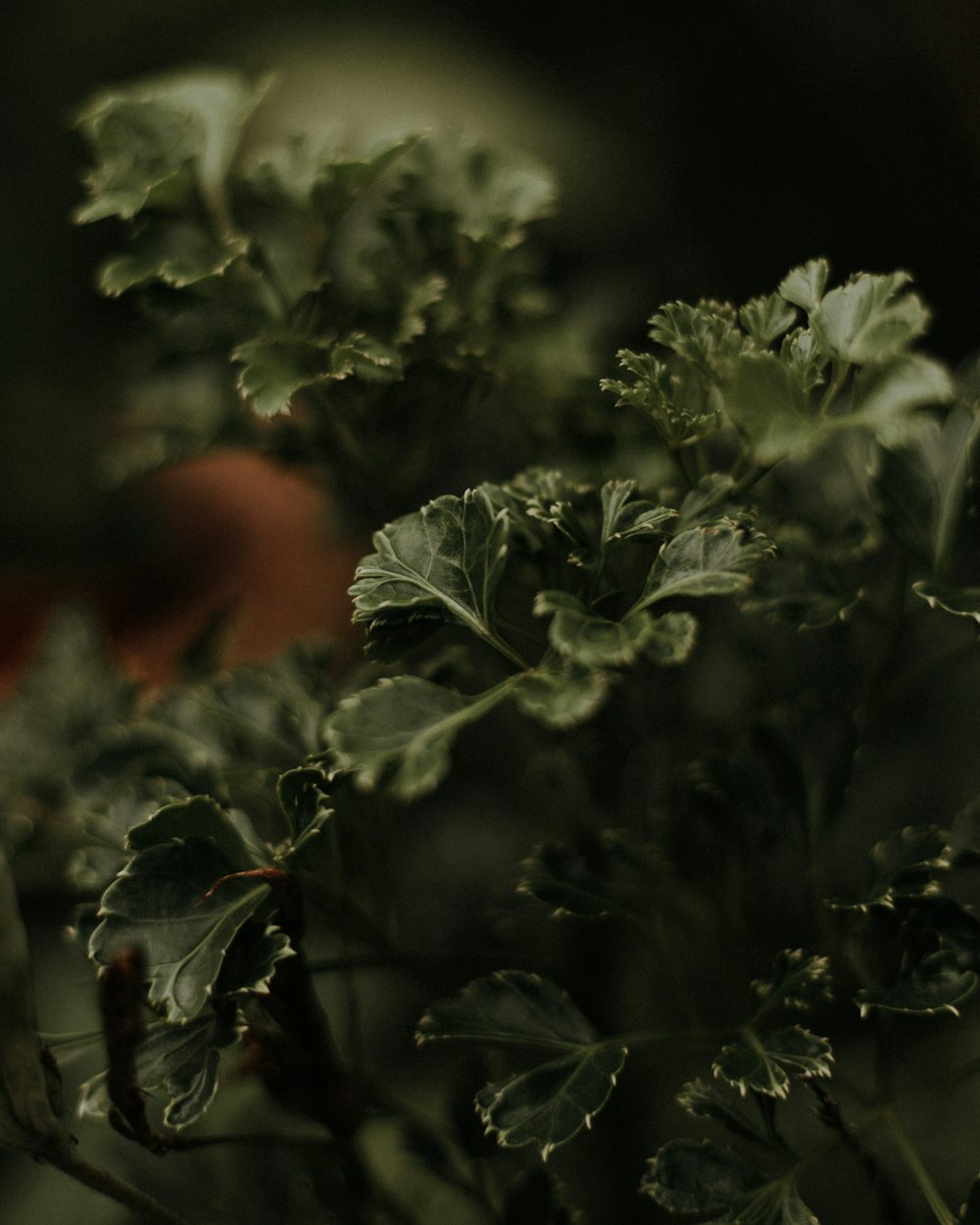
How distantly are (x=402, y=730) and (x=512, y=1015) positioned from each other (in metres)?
0.14

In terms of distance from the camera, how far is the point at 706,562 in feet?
1.21

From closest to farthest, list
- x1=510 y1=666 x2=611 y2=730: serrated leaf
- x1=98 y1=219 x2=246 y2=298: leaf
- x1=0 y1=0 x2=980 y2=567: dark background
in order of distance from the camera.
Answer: x1=510 y1=666 x2=611 y2=730: serrated leaf → x1=98 y1=219 x2=246 y2=298: leaf → x1=0 y1=0 x2=980 y2=567: dark background

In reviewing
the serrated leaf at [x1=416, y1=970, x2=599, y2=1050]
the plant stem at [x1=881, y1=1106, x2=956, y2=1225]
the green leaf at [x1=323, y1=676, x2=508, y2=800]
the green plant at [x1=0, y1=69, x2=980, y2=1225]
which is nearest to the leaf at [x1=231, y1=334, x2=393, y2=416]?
the green plant at [x1=0, y1=69, x2=980, y2=1225]

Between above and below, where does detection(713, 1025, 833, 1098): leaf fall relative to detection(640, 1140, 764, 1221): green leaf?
above

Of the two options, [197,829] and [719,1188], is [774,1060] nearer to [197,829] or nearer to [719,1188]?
[719,1188]

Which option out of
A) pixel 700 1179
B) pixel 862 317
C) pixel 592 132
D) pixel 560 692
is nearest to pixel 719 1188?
pixel 700 1179

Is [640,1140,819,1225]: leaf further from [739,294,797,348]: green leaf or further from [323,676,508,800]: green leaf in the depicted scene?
[739,294,797,348]: green leaf

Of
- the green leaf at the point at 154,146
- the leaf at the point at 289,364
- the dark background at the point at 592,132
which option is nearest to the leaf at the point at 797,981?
the leaf at the point at 289,364

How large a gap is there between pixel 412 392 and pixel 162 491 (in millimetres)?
1035

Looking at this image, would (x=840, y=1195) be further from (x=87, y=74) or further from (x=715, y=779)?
(x=87, y=74)

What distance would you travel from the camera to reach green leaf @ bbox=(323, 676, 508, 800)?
351 millimetres

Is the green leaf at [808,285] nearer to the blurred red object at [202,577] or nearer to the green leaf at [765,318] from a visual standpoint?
the green leaf at [765,318]

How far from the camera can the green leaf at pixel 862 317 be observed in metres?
0.37

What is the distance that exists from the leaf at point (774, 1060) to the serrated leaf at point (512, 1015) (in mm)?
57
